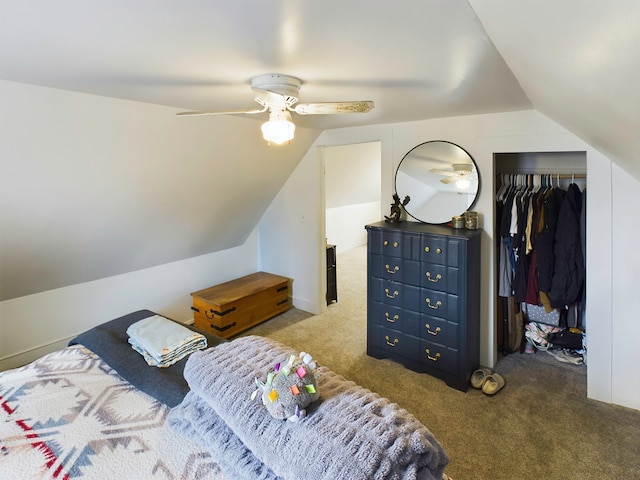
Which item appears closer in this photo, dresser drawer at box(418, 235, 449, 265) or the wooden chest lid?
dresser drawer at box(418, 235, 449, 265)

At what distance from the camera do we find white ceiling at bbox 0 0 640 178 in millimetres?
825

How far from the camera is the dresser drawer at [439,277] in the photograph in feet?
8.96

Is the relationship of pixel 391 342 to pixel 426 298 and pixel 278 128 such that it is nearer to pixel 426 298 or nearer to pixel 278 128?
pixel 426 298

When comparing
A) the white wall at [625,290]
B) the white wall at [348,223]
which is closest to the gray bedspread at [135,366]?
the white wall at [625,290]

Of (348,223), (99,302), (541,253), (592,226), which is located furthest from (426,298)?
(348,223)

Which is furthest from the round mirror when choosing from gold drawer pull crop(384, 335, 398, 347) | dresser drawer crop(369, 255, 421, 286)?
gold drawer pull crop(384, 335, 398, 347)

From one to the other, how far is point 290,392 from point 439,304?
1.93 metres

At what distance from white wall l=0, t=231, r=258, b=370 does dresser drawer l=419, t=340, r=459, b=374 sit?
2.37 meters

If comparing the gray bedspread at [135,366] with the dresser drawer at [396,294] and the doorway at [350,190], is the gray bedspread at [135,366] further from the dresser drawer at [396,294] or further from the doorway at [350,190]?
the doorway at [350,190]

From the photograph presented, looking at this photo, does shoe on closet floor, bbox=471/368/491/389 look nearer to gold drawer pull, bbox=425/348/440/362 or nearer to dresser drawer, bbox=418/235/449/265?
gold drawer pull, bbox=425/348/440/362

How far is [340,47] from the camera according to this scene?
137 cm

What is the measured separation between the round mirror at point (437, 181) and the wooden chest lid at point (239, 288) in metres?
1.75

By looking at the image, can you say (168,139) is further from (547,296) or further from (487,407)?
(547,296)

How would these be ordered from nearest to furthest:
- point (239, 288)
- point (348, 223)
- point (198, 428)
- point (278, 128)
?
point (198, 428)
point (278, 128)
point (239, 288)
point (348, 223)
